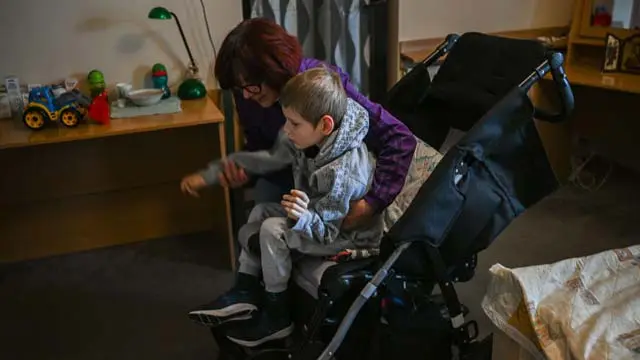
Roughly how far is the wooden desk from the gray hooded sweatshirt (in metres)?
0.96

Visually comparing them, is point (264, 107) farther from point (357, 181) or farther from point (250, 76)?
point (357, 181)

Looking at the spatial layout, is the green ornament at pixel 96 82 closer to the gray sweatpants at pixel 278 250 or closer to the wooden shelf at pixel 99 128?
the wooden shelf at pixel 99 128

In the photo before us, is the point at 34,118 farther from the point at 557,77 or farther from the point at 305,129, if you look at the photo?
the point at 557,77

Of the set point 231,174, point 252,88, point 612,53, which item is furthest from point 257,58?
point 612,53

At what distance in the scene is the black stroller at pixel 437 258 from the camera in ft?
5.03

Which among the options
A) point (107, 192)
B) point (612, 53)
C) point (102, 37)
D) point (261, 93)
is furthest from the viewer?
point (612, 53)

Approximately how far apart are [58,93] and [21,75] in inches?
8.0

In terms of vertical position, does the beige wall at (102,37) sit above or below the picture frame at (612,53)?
above

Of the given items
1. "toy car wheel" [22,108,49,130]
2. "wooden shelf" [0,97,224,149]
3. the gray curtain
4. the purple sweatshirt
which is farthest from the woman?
the gray curtain

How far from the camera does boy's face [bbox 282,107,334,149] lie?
1.66 meters

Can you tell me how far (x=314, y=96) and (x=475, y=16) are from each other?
6.27 ft

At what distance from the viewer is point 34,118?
2.41m

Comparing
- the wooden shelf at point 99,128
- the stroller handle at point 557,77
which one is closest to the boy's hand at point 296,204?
the stroller handle at point 557,77

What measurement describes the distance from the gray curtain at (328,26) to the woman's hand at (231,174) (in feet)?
3.70
